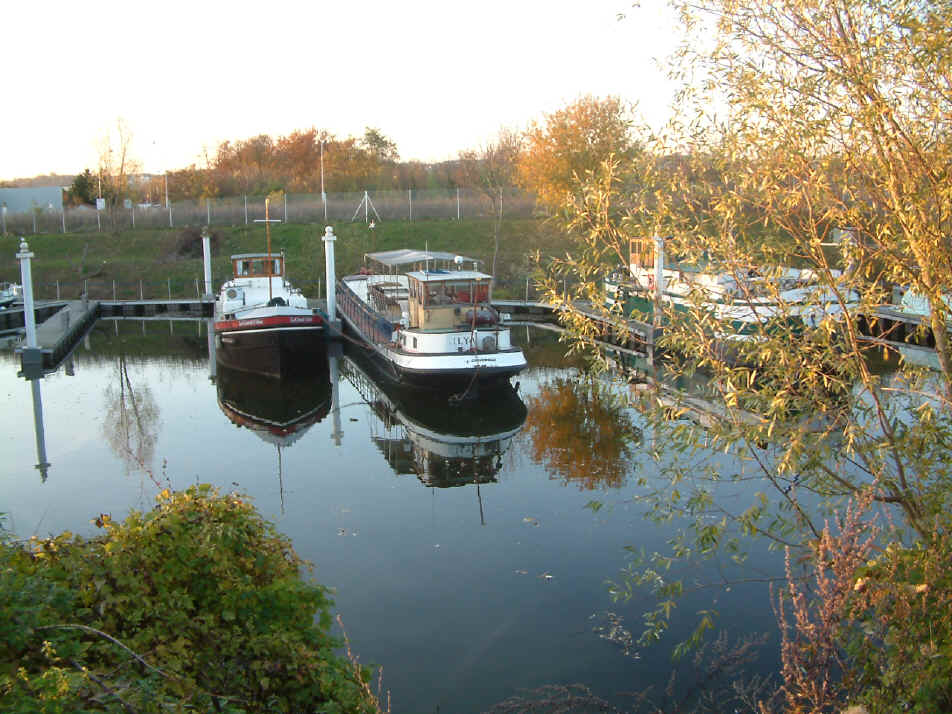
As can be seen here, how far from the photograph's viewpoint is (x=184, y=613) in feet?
17.5

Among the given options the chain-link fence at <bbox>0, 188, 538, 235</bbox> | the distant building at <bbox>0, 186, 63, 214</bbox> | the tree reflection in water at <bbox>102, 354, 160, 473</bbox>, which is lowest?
the tree reflection in water at <bbox>102, 354, 160, 473</bbox>

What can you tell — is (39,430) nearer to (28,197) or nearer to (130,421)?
(130,421)

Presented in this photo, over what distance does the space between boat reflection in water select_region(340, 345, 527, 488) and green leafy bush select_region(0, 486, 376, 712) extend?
756cm

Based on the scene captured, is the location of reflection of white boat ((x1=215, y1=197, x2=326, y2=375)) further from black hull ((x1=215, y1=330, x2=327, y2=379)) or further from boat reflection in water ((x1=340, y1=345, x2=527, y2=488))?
boat reflection in water ((x1=340, y1=345, x2=527, y2=488))

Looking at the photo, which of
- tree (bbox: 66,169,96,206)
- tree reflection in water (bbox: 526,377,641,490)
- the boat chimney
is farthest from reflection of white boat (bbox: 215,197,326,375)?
tree (bbox: 66,169,96,206)

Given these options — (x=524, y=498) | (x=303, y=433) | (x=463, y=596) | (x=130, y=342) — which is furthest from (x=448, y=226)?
(x=463, y=596)

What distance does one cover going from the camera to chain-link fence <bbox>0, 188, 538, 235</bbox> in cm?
4394

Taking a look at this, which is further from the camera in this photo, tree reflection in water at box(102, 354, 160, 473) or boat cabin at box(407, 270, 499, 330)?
boat cabin at box(407, 270, 499, 330)

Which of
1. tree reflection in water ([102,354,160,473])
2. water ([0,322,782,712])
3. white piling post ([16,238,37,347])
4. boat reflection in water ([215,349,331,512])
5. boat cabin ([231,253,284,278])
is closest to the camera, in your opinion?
water ([0,322,782,712])

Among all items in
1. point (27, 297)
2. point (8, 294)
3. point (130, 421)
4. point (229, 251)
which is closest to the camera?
point (130, 421)

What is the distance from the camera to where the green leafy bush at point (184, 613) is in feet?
14.6

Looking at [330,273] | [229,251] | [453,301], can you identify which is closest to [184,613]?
[453,301]

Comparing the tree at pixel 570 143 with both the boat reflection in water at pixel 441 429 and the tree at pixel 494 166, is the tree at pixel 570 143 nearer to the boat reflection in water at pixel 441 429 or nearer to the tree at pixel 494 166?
the tree at pixel 494 166

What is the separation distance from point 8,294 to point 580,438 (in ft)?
82.3
